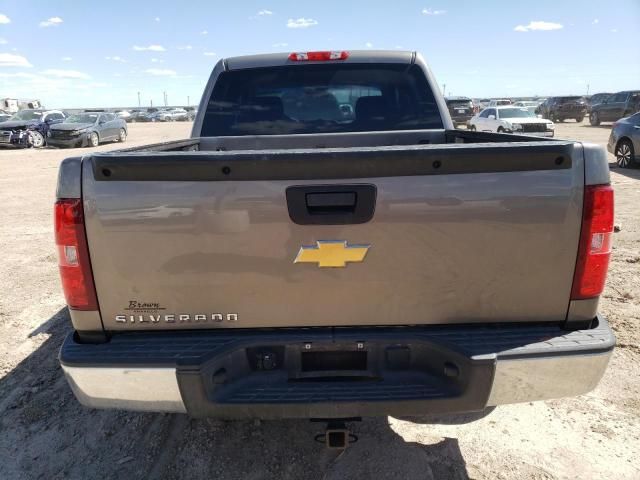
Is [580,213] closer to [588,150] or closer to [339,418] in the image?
[588,150]

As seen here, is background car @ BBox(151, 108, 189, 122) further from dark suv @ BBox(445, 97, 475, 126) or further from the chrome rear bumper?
the chrome rear bumper

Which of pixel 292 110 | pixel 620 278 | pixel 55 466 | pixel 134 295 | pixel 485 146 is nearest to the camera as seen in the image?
pixel 485 146

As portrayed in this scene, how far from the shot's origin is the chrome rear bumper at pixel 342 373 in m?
1.89

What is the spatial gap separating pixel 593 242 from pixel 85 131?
23866 mm

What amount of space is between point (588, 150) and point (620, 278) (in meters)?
3.93

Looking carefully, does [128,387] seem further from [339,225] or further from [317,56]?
[317,56]

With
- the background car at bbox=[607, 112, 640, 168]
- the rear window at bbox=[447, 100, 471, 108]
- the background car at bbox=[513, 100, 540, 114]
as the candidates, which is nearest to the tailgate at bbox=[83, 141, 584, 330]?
the background car at bbox=[607, 112, 640, 168]

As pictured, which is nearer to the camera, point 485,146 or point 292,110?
point 485,146

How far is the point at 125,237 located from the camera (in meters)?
1.89

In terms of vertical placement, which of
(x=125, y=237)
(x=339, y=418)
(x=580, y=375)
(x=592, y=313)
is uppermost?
(x=125, y=237)

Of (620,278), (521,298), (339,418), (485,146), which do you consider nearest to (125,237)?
(339,418)

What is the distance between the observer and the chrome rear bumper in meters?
1.89

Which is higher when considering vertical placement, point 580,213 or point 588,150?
point 588,150

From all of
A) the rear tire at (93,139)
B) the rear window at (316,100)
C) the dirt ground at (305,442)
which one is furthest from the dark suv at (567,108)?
the dirt ground at (305,442)
